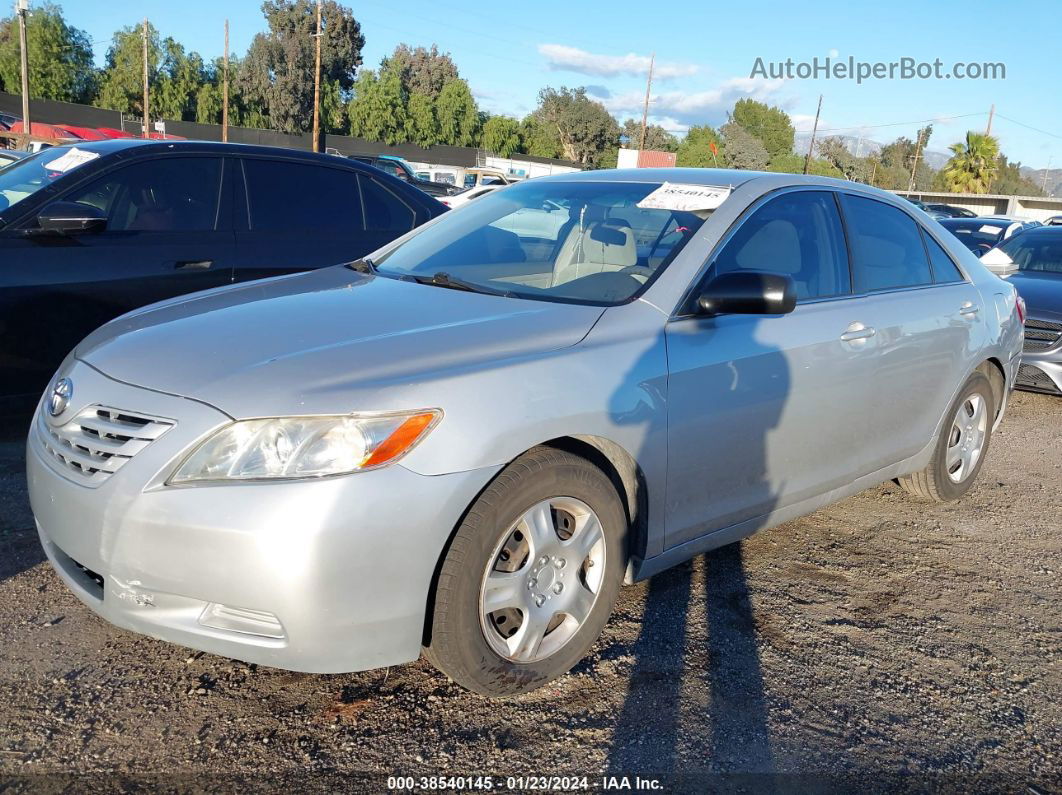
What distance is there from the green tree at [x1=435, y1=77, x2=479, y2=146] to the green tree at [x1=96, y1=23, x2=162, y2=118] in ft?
69.8

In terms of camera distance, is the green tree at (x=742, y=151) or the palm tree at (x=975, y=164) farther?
the green tree at (x=742, y=151)

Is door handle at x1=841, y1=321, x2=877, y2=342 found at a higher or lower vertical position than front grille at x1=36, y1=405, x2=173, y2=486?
higher

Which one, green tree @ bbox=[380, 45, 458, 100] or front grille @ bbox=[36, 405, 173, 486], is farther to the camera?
green tree @ bbox=[380, 45, 458, 100]

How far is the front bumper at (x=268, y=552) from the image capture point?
228cm

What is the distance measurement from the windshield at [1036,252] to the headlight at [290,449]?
338 inches

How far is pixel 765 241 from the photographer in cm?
362

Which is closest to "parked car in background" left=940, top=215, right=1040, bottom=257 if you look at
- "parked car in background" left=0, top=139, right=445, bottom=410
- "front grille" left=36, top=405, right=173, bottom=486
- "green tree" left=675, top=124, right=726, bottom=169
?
"parked car in background" left=0, top=139, right=445, bottom=410

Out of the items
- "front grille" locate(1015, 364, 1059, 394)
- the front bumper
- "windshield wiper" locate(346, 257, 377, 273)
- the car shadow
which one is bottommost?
the car shadow

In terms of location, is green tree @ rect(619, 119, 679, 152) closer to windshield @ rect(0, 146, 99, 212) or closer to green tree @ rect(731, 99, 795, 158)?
green tree @ rect(731, 99, 795, 158)

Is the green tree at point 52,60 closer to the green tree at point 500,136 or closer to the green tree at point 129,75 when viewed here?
the green tree at point 129,75

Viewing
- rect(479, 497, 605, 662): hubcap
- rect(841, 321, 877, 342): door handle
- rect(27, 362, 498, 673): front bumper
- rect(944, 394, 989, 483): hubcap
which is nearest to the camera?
rect(27, 362, 498, 673): front bumper

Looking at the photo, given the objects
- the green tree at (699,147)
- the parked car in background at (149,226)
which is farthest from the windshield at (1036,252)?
the green tree at (699,147)

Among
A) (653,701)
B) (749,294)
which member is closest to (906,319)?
(749,294)

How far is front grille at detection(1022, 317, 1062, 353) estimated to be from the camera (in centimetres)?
746
